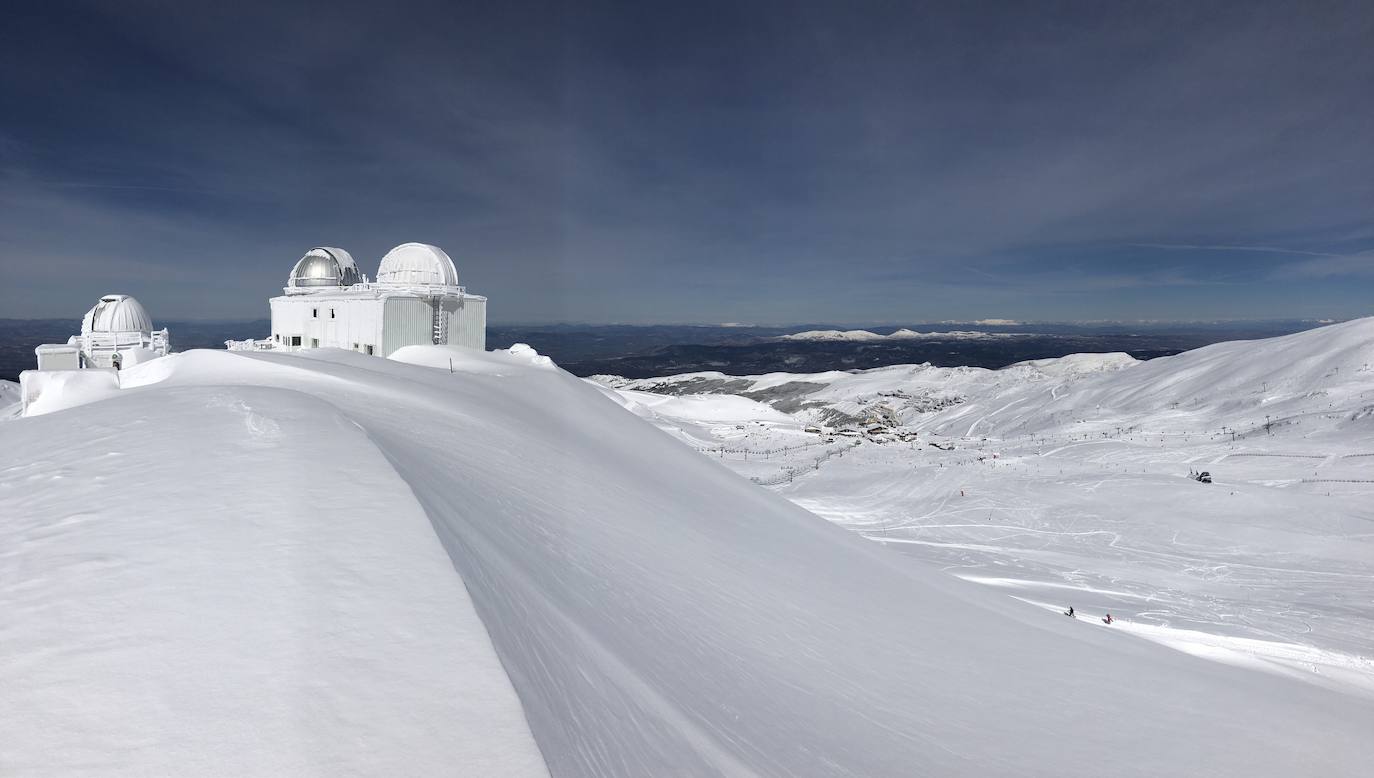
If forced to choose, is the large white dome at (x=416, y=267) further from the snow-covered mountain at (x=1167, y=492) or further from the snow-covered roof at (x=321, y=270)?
the snow-covered mountain at (x=1167, y=492)

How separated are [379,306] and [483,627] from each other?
24298 millimetres

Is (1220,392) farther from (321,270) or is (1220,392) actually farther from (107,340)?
(107,340)

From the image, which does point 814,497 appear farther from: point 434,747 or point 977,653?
point 434,747

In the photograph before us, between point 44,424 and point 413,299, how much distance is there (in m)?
20.5

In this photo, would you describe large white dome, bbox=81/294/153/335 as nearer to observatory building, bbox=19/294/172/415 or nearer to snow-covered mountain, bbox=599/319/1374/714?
observatory building, bbox=19/294/172/415

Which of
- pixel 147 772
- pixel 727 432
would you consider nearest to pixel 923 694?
pixel 147 772

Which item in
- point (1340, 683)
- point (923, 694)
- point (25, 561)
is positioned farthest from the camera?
point (1340, 683)

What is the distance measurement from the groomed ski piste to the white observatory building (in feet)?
41.1

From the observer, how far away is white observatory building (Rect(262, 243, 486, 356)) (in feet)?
80.7

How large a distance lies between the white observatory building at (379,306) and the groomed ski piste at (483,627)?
12524 mm

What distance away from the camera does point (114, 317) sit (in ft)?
102

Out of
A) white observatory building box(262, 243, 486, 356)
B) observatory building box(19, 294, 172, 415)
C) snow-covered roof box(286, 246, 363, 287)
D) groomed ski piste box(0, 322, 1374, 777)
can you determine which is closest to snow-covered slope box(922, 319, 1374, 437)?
groomed ski piste box(0, 322, 1374, 777)

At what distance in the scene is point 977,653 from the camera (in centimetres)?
703

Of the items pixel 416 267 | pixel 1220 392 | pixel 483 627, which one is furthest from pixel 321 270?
pixel 1220 392
